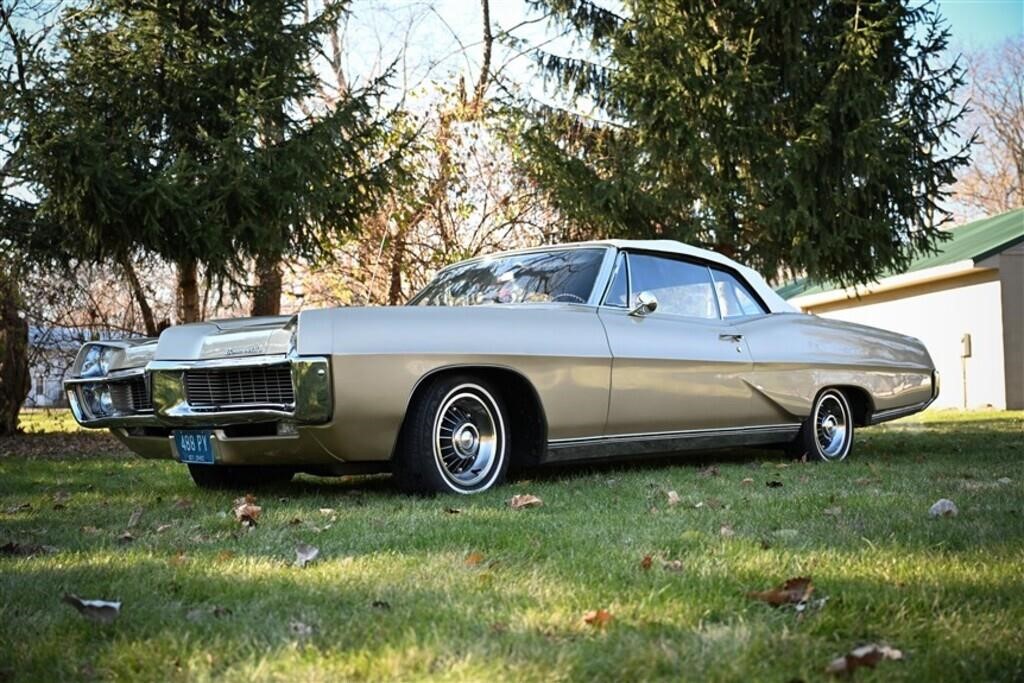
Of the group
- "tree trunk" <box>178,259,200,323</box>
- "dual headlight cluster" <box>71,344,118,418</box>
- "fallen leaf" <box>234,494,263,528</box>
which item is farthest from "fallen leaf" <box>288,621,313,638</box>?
"tree trunk" <box>178,259,200,323</box>

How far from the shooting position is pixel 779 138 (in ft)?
46.3

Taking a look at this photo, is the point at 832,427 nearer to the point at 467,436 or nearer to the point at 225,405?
the point at 467,436

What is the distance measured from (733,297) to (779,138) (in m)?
7.59

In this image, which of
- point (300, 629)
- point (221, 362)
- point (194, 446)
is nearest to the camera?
point (300, 629)

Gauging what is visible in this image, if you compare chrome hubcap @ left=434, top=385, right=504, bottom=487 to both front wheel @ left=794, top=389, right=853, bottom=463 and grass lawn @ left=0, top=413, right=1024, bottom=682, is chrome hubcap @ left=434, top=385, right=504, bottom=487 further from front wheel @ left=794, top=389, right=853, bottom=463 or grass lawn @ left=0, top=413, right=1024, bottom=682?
front wheel @ left=794, top=389, right=853, bottom=463

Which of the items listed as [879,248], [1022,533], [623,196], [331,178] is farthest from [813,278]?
[1022,533]

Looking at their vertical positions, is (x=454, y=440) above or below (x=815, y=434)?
above

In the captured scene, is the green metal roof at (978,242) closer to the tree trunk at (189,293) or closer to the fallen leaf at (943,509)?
the tree trunk at (189,293)

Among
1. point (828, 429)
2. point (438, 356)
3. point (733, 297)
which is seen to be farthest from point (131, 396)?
point (828, 429)

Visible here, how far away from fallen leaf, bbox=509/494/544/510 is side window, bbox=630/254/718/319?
193cm

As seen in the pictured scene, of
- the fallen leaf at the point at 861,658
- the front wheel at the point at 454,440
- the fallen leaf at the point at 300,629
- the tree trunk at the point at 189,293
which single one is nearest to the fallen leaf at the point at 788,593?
the fallen leaf at the point at 861,658

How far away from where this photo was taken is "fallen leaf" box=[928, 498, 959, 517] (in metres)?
4.19


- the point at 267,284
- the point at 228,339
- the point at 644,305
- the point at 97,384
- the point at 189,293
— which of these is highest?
the point at 267,284

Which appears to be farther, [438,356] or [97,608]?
[438,356]
